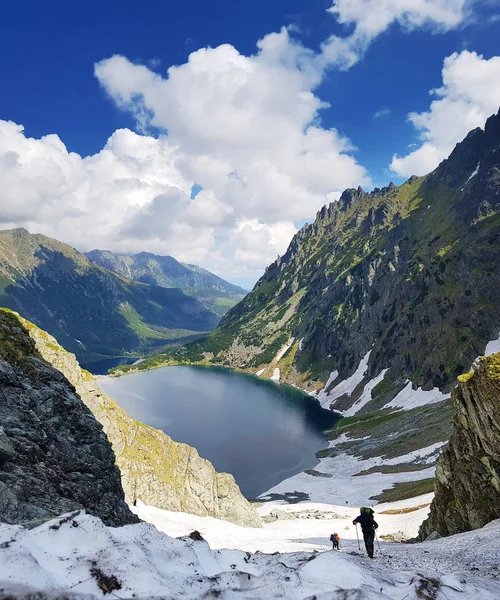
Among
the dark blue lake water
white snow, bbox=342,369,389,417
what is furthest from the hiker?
white snow, bbox=342,369,389,417

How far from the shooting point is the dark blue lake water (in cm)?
10006

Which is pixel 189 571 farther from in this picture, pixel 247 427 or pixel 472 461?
pixel 247 427

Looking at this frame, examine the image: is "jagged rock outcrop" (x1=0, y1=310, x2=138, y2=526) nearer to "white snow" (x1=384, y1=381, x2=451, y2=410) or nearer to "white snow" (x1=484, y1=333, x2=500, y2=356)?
"white snow" (x1=384, y1=381, x2=451, y2=410)

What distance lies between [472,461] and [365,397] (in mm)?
135614

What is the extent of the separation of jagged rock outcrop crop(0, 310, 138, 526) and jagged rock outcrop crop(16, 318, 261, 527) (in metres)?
16.8

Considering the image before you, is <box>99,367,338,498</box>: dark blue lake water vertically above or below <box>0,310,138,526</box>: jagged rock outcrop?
below

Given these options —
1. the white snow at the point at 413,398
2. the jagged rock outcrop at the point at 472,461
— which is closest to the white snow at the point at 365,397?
the white snow at the point at 413,398

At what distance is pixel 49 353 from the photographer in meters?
44.4

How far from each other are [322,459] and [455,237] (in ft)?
464

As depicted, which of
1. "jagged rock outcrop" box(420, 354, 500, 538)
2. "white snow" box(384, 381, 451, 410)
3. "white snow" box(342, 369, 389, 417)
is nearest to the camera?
"jagged rock outcrop" box(420, 354, 500, 538)

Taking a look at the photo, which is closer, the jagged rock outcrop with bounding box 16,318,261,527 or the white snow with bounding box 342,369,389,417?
the jagged rock outcrop with bounding box 16,318,261,527

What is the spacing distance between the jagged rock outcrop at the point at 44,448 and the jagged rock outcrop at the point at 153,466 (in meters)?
16.8

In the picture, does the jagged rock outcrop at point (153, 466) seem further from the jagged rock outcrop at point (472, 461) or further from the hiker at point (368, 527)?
the hiker at point (368, 527)

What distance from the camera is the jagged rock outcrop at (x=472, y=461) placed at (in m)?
27.1
